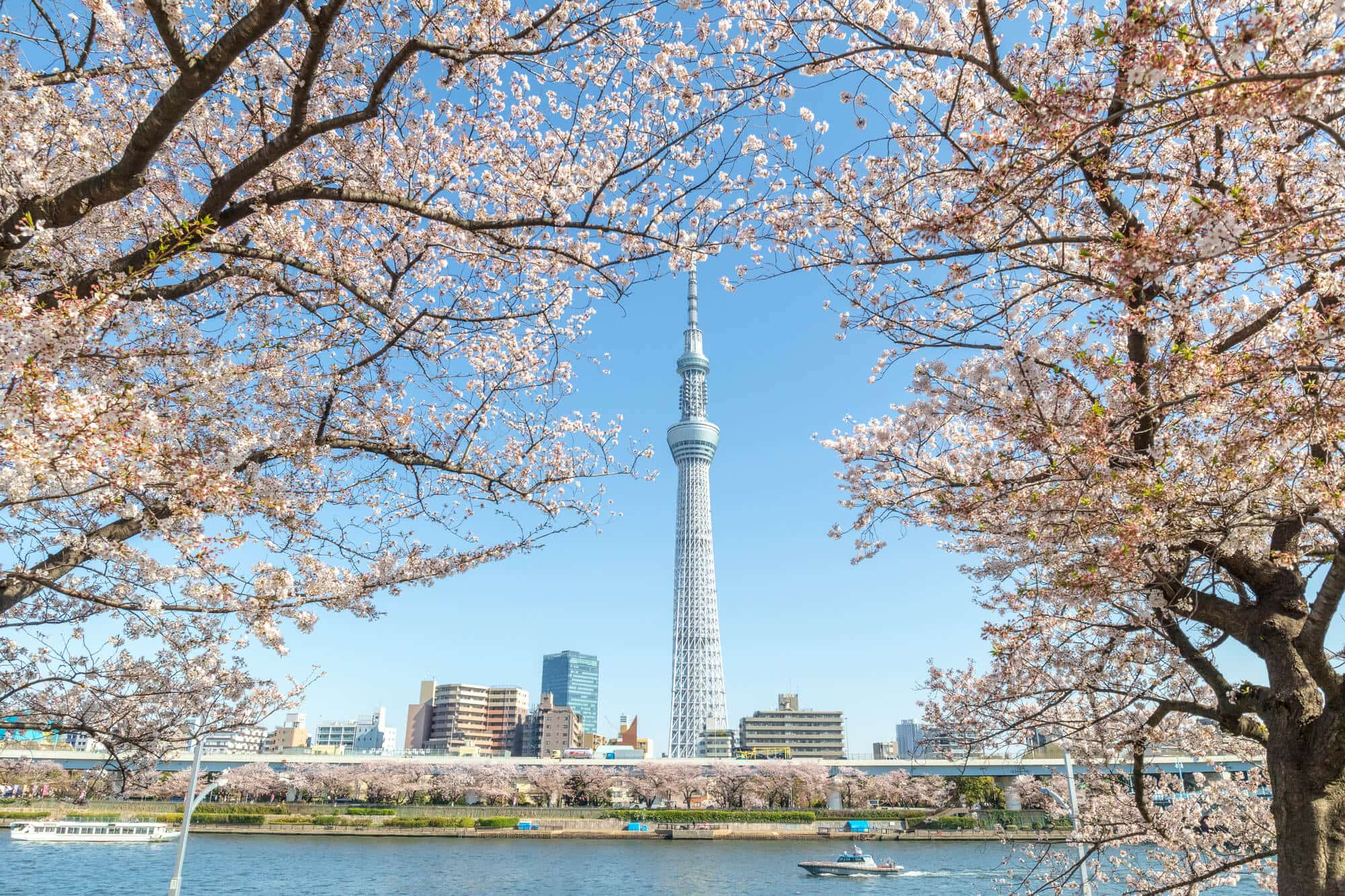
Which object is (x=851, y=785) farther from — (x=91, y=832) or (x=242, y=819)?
(x=91, y=832)

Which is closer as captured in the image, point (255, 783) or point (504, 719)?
point (255, 783)

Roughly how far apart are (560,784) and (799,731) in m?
42.7

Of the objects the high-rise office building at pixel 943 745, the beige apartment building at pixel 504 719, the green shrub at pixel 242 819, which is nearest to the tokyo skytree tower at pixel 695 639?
the green shrub at pixel 242 819

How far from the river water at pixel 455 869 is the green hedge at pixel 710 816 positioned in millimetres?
7531

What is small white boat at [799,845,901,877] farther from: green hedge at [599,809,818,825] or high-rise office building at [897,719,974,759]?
high-rise office building at [897,719,974,759]

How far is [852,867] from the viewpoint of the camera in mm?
31328

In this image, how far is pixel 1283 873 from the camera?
4.03 m

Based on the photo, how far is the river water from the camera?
85.2 ft

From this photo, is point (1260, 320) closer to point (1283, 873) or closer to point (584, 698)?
point (1283, 873)

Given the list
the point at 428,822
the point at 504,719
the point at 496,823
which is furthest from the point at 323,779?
the point at 504,719

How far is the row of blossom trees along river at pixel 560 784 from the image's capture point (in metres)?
57.3

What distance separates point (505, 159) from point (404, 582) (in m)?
3.03

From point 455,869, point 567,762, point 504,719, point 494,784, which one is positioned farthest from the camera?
point 504,719

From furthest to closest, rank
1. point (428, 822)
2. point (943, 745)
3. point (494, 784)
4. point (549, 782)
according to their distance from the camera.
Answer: point (549, 782) < point (494, 784) < point (428, 822) < point (943, 745)
